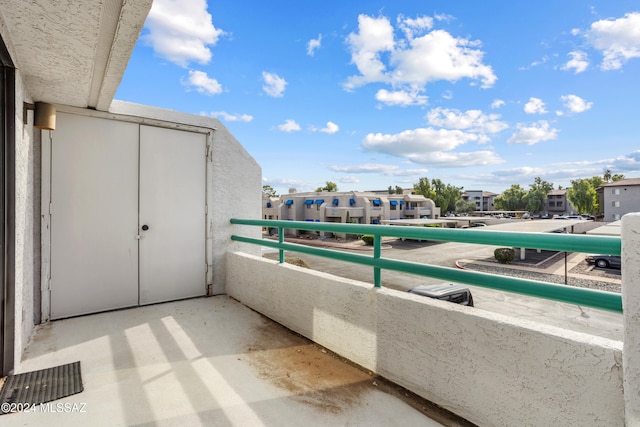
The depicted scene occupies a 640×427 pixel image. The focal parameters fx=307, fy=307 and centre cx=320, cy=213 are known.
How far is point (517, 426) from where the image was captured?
1610 millimetres

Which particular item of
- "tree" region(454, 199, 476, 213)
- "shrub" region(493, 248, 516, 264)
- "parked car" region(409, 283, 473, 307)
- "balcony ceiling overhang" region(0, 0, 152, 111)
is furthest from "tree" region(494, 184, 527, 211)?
"balcony ceiling overhang" region(0, 0, 152, 111)

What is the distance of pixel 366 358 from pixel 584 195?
258ft

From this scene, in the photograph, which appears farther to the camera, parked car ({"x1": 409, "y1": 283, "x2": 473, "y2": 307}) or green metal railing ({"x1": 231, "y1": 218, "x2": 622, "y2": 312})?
parked car ({"x1": 409, "y1": 283, "x2": 473, "y2": 307})

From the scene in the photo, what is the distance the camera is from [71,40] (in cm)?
218

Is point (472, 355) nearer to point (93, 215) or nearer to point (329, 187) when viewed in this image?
point (93, 215)

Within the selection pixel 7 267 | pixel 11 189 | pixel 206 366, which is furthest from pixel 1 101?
pixel 206 366

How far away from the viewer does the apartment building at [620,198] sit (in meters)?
47.3

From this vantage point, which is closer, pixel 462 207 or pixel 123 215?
pixel 123 215

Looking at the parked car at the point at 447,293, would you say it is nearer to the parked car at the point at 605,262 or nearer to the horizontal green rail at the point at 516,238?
the horizontal green rail at the point at 516,238

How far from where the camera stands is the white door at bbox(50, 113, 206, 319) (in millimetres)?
3572

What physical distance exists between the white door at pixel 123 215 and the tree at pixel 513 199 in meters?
90.9

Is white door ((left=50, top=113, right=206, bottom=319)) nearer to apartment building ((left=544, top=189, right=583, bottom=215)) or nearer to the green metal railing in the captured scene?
the green metal railing

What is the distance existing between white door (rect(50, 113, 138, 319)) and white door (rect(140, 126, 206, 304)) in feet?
0.43

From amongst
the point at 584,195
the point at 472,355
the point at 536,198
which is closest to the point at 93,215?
the point at 472,355
